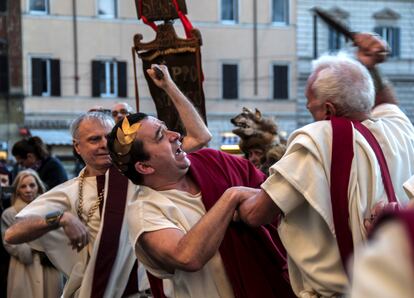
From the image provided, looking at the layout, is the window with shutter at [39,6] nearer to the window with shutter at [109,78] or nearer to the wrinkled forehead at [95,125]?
the window with shutter at [109,78]

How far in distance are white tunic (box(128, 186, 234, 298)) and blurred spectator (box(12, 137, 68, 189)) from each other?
4.78 m

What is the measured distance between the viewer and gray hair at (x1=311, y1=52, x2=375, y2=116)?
2736 millimetres

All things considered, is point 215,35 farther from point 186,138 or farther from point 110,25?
point 186,138

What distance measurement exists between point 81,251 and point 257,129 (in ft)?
7.57

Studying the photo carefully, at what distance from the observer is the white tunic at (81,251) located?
12.6 feet

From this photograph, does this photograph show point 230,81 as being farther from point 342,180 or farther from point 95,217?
point 342,180

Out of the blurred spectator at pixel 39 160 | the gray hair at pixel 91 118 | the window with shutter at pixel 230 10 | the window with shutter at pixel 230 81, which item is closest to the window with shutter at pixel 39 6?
the window with shutter at pixel 230 10

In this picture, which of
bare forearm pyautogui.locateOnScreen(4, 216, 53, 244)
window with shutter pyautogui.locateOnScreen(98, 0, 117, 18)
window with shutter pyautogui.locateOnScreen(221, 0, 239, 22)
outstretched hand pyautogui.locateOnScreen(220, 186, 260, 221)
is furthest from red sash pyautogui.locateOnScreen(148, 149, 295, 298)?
window with shutter pyautogui.locateOnScreen(221, 0, 239, 22)

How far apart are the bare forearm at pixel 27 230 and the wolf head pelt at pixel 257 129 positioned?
96.1 inches

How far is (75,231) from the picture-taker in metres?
3.68

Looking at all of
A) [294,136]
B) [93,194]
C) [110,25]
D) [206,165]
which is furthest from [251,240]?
[110,25]

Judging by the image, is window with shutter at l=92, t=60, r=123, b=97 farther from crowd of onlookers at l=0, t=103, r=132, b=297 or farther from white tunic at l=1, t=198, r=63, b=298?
white tunic at l=1, t=198, r=63, b=298

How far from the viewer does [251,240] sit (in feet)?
10.2

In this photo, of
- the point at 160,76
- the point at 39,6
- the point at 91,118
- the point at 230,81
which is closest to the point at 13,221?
the point at 91,118
